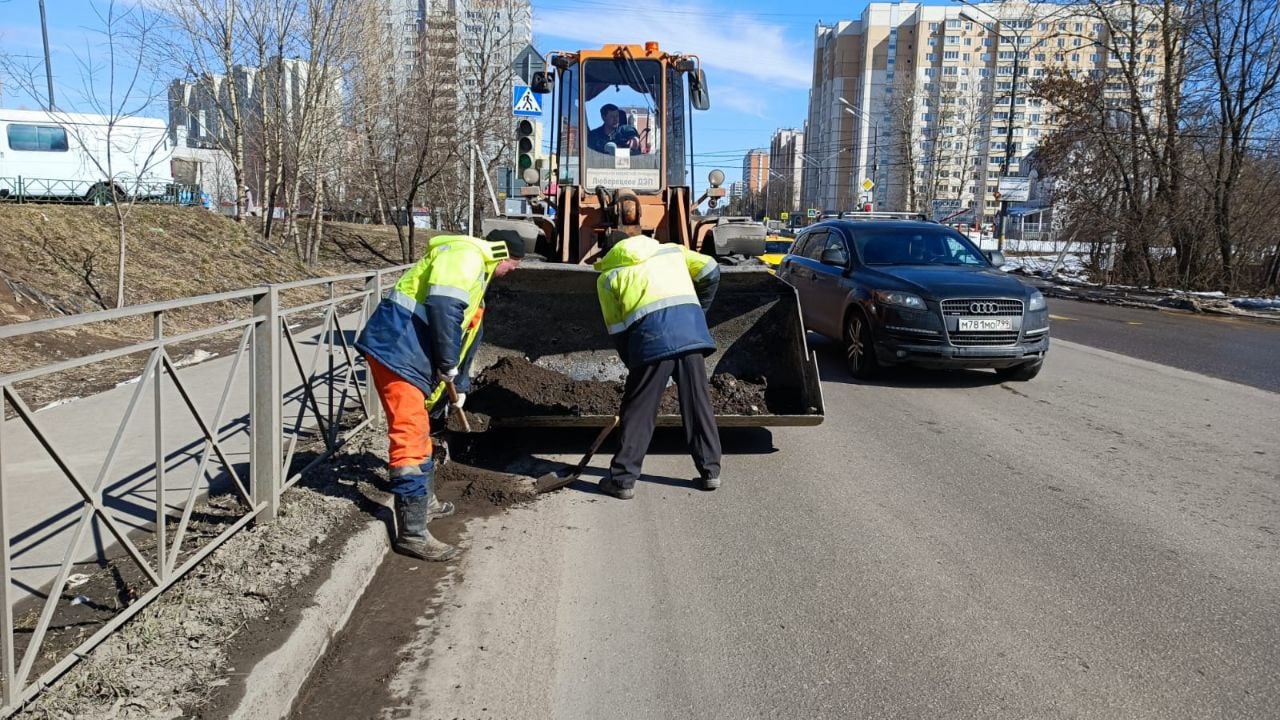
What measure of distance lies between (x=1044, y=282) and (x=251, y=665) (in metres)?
29.7

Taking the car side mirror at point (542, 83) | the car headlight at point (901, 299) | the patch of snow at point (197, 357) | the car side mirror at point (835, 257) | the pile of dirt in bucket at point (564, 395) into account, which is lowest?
the patch of snow at point (197, 357)

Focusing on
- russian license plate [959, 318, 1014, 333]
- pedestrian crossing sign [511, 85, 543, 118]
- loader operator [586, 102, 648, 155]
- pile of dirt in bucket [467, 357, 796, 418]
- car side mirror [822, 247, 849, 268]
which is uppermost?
pedestrian crossing sign [511, 85, 543, 118]

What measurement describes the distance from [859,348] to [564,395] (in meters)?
4.06

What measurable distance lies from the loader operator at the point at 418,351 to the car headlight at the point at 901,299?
5.42m

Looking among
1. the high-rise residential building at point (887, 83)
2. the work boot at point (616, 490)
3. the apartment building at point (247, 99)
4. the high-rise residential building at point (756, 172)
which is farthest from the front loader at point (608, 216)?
the high-rise residential building at point (756, 172)

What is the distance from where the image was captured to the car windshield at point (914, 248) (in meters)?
10.1

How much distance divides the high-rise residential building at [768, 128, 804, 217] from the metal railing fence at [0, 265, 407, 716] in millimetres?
83271

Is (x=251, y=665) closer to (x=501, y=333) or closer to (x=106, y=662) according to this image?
(x=106, y=662)

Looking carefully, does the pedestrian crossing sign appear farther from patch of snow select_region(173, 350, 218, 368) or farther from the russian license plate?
the russian license plate

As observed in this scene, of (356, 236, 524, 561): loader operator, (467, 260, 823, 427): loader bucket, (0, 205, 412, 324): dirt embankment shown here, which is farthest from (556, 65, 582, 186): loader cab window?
(0, 205, 412, 324): dirt embankment

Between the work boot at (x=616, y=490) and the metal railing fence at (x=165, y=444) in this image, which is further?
the work boot at (x=616, y=490)

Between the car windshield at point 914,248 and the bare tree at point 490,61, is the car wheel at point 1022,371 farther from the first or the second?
the bare tree at point 490,61

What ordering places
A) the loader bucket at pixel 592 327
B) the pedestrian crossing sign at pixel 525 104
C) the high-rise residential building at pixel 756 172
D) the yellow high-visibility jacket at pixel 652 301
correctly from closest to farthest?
the yellow high-visibility jacket at pixel 652 301, the loader bucket at pixel 592 327, the pedestrian crossing sign at pixel 525 104, the high-rise residential building at pixel 756 172

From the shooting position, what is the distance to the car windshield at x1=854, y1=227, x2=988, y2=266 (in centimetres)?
1011
